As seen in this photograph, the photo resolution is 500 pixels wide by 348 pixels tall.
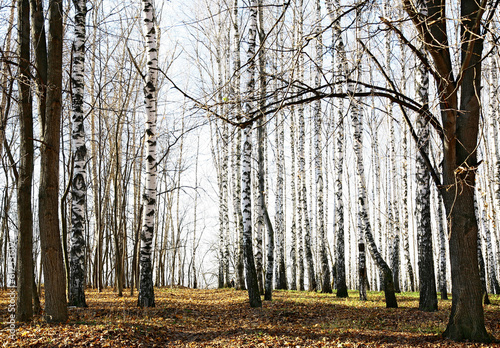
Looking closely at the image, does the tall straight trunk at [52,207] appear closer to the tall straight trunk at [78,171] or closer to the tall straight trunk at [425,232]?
the tall straight trunk at [78,171]

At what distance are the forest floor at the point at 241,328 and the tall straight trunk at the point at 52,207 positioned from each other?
1.23ft

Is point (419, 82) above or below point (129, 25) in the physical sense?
below

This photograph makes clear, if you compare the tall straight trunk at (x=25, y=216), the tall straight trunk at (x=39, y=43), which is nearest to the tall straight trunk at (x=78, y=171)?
the tall straight trunk at (x=39, y=43)

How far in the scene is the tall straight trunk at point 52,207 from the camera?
577cm

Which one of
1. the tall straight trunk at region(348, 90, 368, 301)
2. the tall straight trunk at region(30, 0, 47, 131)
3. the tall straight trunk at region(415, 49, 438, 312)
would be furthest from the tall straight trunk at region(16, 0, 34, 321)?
the tall straight trunk at region(415, 49, 438, 312)

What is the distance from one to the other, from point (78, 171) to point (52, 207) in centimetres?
265

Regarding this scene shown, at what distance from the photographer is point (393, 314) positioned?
8.01 m

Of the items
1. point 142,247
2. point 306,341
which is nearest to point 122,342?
point 306,341

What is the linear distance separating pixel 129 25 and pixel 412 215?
20921 mm

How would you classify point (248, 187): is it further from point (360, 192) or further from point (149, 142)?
point (360, 192)

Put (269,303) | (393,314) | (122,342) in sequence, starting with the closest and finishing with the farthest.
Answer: (122,342) → (393,314) → (269,303)

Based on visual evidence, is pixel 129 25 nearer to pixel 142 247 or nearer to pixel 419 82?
pixel 142 247

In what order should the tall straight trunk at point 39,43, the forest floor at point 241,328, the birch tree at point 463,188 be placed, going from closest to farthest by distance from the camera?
the birch tree at point 463,188 < the forest floor at point 241,328 < the tall straight trunk at point 39,43

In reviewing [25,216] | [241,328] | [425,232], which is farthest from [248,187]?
[25,216]
